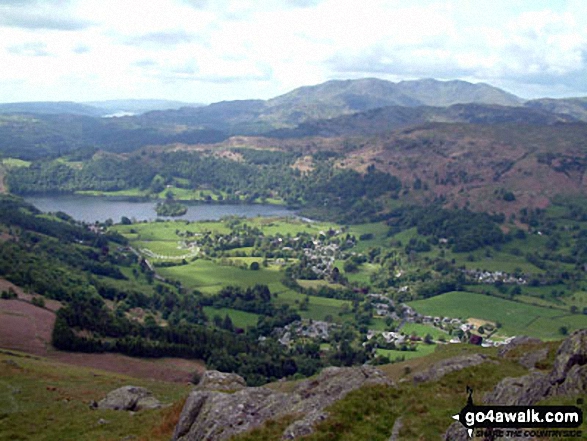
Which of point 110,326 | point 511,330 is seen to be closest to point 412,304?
point 511,330

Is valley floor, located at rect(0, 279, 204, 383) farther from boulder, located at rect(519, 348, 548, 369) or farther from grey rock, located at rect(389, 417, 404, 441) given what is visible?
grey rock, located at rect(389, 417, 404, 441)

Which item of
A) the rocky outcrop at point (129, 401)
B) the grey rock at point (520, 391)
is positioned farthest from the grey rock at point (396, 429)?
the rocky outcrop at point (129, 401)

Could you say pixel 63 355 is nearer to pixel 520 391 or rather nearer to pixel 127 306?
pixel 127 306

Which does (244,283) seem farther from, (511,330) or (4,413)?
(4,413)

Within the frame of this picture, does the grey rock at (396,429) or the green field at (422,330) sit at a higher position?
the grey rock at (396,429)

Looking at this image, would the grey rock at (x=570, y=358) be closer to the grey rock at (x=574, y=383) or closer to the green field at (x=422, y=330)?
the grey rock at (x=574, y=383)

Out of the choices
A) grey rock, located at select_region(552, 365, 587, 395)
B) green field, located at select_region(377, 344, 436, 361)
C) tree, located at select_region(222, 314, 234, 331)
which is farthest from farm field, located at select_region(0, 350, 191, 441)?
tree, located at select_region(222, 314, 234, 331)

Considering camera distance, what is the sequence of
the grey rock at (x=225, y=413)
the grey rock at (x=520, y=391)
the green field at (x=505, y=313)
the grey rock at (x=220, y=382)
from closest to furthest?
the grey rock at (x=520, y=391)
the grey rock at (x=225, y=413)
the grey rock at (x=220, y=382)
the green field at (x=505, y=313)

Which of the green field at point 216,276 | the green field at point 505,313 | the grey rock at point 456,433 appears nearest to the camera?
the grey rock at point 456,433

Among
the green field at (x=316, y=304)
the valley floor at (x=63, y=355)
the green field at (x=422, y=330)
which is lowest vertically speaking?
the green field at (x=422, y=330)
